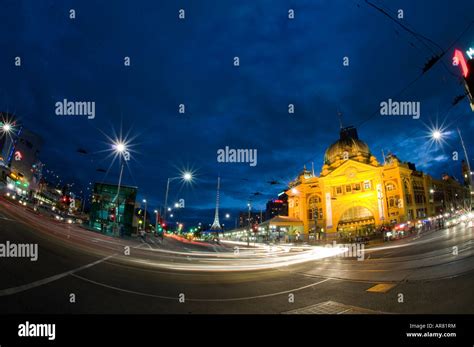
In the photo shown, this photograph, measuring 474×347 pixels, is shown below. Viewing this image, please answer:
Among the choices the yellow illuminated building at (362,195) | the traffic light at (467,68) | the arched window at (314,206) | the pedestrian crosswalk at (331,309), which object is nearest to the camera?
the pedestrian crosswalk at (331,309)

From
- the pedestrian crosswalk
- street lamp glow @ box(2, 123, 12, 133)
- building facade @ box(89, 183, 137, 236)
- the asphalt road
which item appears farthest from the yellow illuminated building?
street lamp glow @ box(2, 123, 12, 133)

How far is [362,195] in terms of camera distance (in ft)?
221

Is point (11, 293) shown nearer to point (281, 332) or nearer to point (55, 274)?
point (55, 274)

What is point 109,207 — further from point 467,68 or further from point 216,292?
point 467,68

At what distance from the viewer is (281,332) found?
15.6 ft

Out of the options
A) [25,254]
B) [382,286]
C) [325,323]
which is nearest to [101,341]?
[325,323]

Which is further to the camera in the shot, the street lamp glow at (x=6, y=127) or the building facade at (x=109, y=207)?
the street lamp glow at (x=6, y=127)

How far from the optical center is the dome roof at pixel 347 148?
8138 cm

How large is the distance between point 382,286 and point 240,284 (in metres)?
5.22

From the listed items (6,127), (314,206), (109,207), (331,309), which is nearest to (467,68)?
(331,309)

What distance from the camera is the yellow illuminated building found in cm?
6203

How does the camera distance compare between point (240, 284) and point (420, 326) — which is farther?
point (240, 284)

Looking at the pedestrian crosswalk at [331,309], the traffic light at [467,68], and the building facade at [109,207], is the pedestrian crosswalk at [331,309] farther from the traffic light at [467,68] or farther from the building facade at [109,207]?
the building facade at [109,207]

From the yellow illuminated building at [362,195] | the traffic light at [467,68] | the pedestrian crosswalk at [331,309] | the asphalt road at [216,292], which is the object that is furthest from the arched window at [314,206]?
the pedestrian crosswalk at [331,309]
